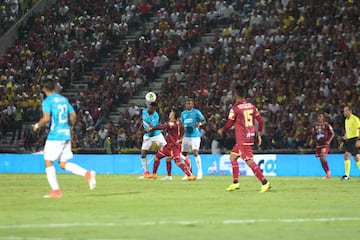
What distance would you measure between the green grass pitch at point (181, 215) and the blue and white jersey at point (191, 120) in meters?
8.84

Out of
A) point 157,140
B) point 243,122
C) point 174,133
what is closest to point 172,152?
point 174,133

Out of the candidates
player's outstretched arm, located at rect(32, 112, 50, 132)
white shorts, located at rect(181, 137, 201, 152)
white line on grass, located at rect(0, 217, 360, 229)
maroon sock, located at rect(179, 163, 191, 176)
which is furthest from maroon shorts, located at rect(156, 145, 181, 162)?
white line on grass, located at rect(0, 217, 360, 229)

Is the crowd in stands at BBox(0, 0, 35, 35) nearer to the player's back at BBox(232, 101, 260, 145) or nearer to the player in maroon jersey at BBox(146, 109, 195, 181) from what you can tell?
the player in maroon jersey at BBox(146, 109, 195, 181)

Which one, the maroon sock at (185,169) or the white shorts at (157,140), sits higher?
the white shorts at (157,140)

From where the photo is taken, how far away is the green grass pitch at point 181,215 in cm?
1201

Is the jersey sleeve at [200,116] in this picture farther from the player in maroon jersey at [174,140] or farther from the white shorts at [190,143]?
the player in maroon jersey at [174,140]

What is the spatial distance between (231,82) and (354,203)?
25083 millimetres

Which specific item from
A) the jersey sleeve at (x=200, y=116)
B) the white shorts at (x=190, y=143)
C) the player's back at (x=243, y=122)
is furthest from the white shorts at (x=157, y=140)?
the player's back at (x=243, y=122)

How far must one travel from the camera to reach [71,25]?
52.7 metres

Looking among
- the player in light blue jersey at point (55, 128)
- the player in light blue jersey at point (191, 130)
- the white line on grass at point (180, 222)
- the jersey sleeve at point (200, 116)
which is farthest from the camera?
the player in light blue jersey at point (191, 130)

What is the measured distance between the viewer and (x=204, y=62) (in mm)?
45250

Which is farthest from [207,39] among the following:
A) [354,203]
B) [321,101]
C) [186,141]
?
[354,203]

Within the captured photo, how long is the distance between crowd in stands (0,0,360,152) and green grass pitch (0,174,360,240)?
17544 mm

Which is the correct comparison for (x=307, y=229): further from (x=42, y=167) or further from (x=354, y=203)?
(x=42, y=167)
